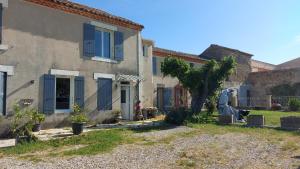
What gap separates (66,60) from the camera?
15789 millimetres

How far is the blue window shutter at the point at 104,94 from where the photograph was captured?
56.7 feet

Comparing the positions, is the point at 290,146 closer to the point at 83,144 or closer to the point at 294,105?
the point at 83,144

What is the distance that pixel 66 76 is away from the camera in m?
15.8

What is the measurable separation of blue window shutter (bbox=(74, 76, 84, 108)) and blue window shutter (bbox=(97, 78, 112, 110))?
119cm

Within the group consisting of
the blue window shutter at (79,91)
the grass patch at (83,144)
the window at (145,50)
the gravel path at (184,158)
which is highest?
the window at (145,50)

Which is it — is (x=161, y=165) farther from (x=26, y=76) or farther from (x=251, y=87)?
(x=251, y=87)

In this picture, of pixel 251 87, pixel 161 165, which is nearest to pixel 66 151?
pixel 161 165

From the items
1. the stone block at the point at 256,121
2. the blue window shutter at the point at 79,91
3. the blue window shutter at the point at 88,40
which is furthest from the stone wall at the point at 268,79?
the blue window shutter at the point at 79,91

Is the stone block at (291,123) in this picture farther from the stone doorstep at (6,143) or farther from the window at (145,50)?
the stone doorstep at (6,143)

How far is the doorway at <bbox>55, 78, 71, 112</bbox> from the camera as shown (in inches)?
613

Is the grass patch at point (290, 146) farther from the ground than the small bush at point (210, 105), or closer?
closer

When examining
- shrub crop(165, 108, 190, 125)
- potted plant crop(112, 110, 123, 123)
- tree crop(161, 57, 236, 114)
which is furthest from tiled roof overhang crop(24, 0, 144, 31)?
shrub crop(165, 108, 190, 125)

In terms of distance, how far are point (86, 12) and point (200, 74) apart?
7.57 m

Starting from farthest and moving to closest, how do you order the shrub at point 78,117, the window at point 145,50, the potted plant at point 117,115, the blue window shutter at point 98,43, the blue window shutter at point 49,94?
1. the window at point 145,50
2. the potted plant at point 117,115
3. the blue window shutter at point 98,43
4. the blue window shutter at point 49,94
5. the shrub at point 78,117
